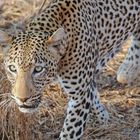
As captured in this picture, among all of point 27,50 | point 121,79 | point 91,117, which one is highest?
point 27,50

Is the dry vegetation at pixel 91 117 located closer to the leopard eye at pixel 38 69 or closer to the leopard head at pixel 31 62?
the leopard head at pixel 31 62

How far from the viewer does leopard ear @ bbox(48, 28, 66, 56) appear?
5.07 m

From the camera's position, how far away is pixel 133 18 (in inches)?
248

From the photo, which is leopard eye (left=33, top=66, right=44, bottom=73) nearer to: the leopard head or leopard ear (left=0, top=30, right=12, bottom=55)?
the leopard head

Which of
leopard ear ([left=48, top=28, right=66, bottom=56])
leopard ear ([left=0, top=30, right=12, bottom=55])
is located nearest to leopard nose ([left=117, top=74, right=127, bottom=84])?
leopard ear ([left=48, top=28, right=66, bottom=56])

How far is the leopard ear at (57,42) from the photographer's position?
507 cm

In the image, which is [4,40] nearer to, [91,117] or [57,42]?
[57,42]

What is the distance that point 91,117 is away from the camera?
261 inches

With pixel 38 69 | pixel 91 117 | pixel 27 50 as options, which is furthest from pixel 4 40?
pixel 91 117

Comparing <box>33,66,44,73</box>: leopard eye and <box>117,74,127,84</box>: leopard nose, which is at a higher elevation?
<box>33,66,44,73</box>: leopard eye

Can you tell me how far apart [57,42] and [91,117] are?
1.71 metres

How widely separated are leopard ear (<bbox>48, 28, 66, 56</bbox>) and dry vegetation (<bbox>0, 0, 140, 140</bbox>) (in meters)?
0.65

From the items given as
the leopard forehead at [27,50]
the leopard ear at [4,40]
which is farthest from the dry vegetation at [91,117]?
the leopard forehead at [27,50]

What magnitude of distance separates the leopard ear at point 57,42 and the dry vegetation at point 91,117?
0.65 m
